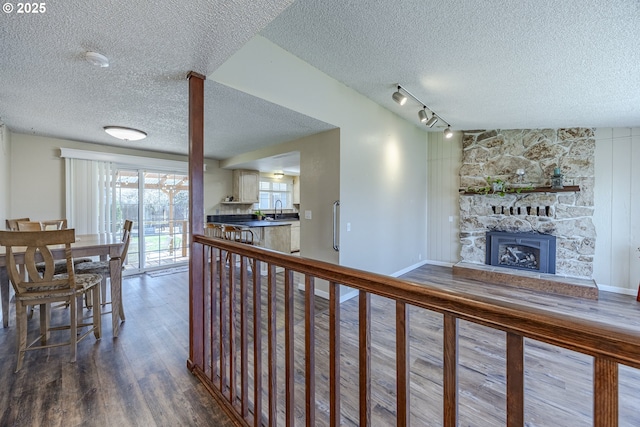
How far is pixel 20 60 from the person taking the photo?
1812 millimetres

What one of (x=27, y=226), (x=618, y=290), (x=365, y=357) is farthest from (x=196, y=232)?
(x=618, y=290)

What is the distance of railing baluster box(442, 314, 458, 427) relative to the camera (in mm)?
696

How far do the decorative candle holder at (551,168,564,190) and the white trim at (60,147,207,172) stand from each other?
234 inches

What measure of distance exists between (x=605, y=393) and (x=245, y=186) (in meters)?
6.10

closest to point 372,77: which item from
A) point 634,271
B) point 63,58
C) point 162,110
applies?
point 162,110

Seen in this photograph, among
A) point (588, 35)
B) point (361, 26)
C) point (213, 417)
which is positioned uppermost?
point (361, 26)

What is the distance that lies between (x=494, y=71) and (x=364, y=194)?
1977 mm

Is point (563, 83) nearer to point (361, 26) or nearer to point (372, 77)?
point (372, 77)

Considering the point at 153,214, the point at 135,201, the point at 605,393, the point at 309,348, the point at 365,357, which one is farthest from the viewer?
the point at 153,214

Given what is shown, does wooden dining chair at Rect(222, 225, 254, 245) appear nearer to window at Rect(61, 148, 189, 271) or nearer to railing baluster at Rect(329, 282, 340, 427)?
window at Rect(61, 148, 189, 271)

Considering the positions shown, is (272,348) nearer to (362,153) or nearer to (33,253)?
(33,253)

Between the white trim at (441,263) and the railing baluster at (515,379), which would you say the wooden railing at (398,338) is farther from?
the white trim at (441,263)

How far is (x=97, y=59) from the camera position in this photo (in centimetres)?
173

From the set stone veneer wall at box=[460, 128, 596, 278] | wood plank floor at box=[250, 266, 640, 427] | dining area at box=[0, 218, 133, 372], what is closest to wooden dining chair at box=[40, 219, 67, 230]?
dining area at box=[0, 218, 133, 372]
